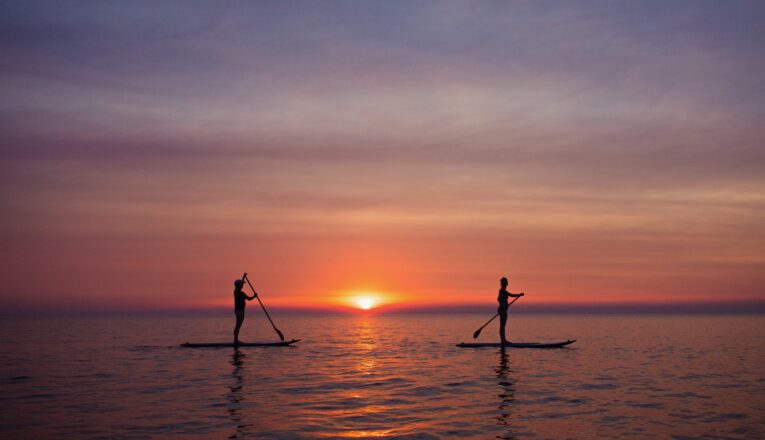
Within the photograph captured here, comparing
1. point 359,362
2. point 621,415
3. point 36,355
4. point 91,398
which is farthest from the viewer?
point 36,355

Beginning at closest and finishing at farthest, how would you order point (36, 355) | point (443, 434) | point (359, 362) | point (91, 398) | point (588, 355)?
point (443, 434) → point (91, 398) → point (359, 362) → point (588, 355) → point (36, 355)

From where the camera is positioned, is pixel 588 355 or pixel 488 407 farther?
pixel 588 355

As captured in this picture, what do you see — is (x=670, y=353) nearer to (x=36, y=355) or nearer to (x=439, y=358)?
(x=439, y=358)

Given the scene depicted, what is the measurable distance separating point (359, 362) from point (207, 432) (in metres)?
14.9

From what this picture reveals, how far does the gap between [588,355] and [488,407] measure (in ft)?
56.6

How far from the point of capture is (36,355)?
3231cm

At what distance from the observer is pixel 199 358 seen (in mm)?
27625

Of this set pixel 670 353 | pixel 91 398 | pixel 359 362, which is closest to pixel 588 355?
pixel 670 353

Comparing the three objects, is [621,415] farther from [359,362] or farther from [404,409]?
[359,362]

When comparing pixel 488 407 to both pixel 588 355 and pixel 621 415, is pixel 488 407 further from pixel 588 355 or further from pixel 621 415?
pixel 588 355

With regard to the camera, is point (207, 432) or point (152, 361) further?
point (152, 361)

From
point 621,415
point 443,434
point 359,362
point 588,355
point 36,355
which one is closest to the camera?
Result: point 443,434

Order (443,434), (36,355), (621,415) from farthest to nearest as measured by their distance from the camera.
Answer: (36,355) → (621,415) → (443,434)

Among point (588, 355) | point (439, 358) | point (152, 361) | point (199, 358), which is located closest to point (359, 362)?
point (439, 358)
